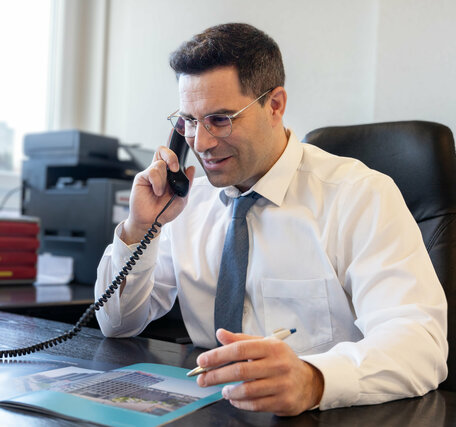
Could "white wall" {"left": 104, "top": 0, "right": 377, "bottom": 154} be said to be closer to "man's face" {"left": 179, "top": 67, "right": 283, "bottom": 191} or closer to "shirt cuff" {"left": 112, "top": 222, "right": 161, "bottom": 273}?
"man's face" {"left": 179, "top": 67, "right": 283, "bottom": 191}

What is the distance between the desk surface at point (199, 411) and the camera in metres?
0.71

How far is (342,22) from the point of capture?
2.00 metres

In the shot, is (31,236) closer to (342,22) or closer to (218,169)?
(218,169)

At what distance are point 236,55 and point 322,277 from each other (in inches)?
20.8

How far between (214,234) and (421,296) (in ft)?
1.85

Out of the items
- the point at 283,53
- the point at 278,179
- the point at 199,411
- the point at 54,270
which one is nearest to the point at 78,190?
the point at 54,270

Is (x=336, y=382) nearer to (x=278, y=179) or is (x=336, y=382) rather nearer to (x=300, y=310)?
(x=300, y=310)

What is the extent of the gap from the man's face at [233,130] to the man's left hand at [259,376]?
0.58 meters

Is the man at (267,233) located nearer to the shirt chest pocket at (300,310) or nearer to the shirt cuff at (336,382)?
the shirt chest pocket at (300,310)

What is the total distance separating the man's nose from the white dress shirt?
15 cm

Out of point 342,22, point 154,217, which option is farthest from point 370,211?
point 342,22

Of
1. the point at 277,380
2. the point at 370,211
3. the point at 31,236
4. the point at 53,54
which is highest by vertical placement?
the point at 53,54

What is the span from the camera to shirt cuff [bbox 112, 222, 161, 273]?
1291 millimetres

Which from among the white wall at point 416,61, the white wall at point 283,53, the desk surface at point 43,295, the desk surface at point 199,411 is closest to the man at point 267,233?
the desk surface at point 199,411
